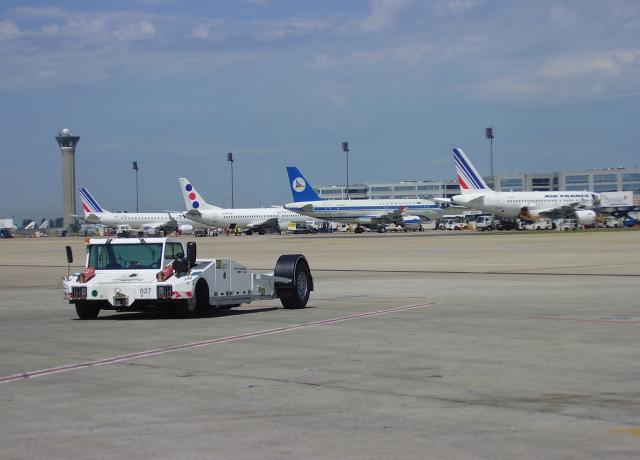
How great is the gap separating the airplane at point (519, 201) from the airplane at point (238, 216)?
30705mm

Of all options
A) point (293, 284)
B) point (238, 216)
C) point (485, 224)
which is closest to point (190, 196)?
point (238, 216)

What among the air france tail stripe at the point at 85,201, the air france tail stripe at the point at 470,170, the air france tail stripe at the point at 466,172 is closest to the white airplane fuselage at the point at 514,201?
the air france tail stripe at the point at 466,172

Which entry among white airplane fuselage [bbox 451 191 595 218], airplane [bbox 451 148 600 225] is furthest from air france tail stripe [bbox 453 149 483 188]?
white airplane fuselage [bbox 451 191 595 218]

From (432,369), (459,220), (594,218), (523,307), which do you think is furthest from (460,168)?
(432,369)

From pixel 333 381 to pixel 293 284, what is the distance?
417 inches

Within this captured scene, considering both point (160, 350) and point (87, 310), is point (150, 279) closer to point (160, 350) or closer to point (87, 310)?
point (87, 310)

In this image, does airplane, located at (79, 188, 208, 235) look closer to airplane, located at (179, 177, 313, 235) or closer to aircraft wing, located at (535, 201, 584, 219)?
airplane, located at (179, 177, 313, 235)

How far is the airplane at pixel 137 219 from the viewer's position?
471 feet

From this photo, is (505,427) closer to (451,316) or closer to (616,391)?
(616,391)

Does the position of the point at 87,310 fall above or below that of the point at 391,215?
below

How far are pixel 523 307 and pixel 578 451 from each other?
13.4 m

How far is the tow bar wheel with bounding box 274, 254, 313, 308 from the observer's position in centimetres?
2186

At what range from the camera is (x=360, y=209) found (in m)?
114

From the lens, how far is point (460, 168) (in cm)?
10319
